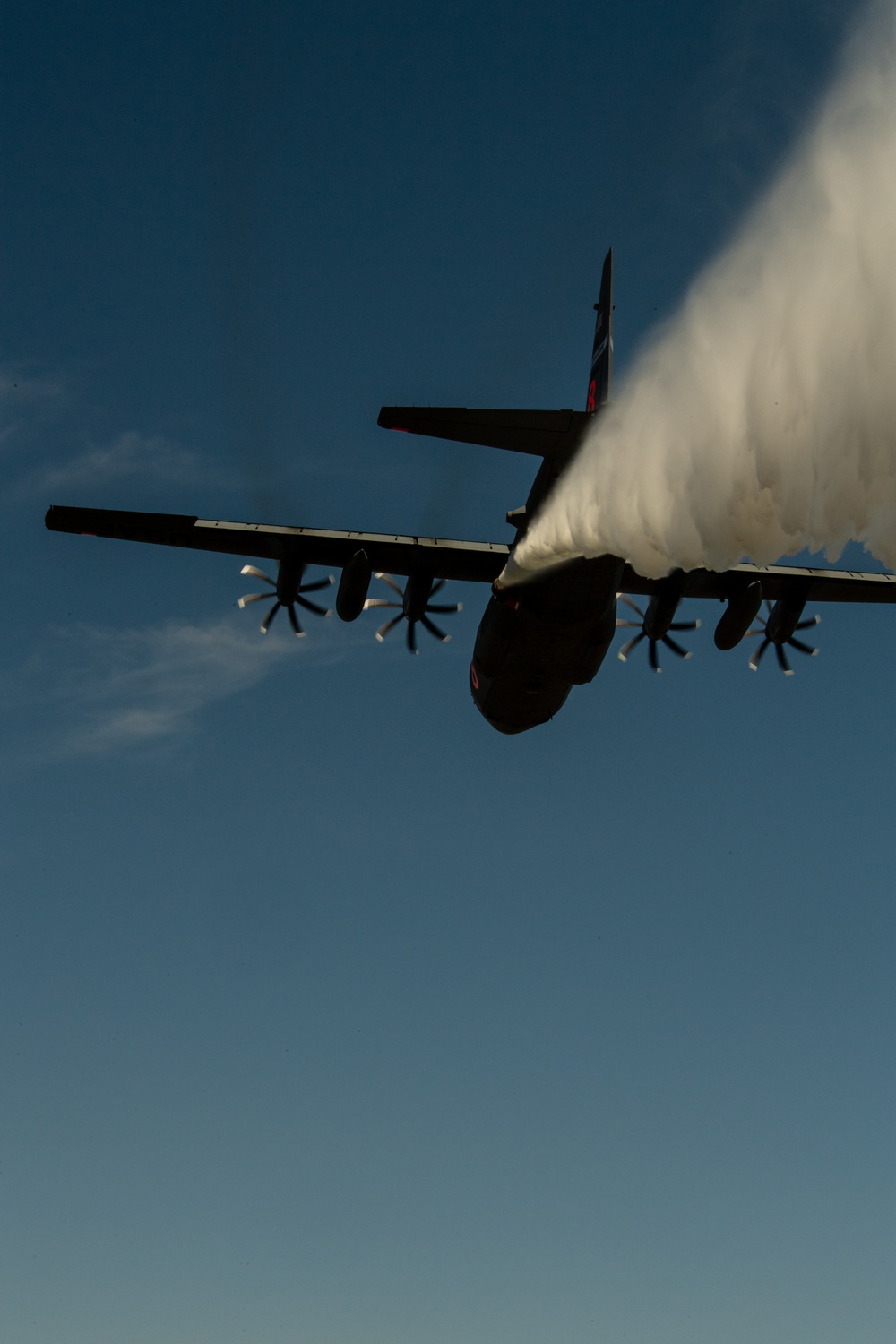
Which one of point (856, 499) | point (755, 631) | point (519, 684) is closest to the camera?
point (856, 499)

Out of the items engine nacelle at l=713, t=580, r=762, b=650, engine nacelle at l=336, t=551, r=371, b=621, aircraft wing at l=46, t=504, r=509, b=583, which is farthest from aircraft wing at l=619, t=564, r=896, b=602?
engine nacelle at l=336, t=551, r=371, b=621

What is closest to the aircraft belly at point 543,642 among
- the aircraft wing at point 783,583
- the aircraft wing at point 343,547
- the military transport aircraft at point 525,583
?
the military transport aircraft at point 525,583

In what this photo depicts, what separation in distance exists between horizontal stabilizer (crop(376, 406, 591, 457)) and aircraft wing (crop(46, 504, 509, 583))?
453 centimetres

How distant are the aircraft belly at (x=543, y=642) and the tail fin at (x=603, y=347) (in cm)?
413

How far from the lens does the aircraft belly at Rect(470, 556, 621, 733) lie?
1977 centimetres

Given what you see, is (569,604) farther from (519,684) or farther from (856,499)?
(856,499)

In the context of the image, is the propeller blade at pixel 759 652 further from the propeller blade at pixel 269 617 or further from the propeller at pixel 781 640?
the propeller blade at pixel 269 617

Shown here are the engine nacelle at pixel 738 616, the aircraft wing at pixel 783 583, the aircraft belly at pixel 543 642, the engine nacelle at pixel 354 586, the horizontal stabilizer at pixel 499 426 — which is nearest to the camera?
the horizontal stabilizer at pixel 499 426

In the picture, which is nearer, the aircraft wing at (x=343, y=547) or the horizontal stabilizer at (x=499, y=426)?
the horizontal stabilizer at (x=499, y=426)

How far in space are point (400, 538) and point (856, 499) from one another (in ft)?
47.5

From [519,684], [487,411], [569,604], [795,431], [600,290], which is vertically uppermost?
[600,290]

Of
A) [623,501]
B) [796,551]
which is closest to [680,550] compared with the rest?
[623,501]

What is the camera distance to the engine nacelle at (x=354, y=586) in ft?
72.5

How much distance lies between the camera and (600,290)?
23.8 m
